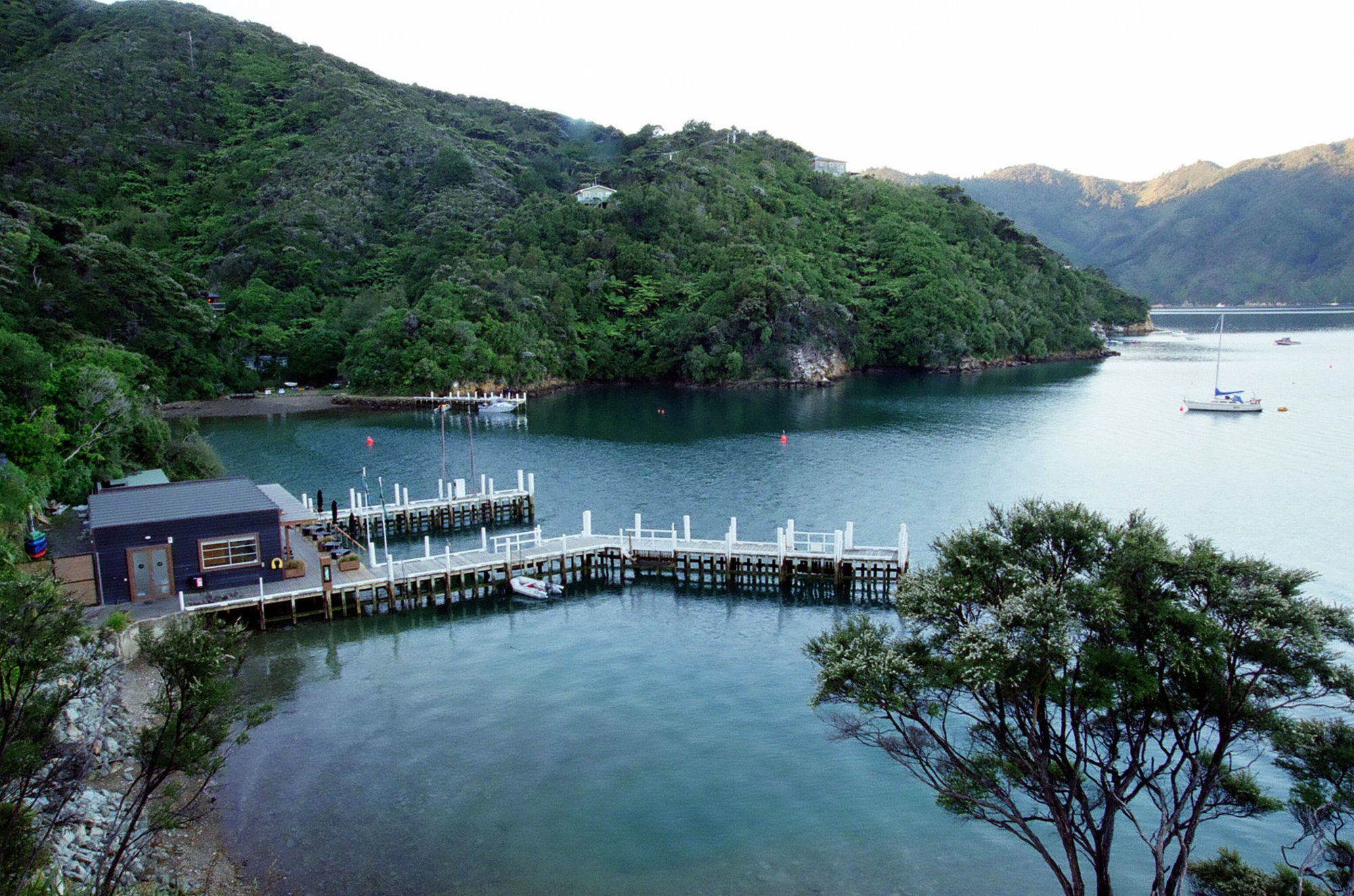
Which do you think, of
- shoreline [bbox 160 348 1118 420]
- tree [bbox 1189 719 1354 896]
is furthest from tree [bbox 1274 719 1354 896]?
shoreline [bbox 160 348 1118 420]

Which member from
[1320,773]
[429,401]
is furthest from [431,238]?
[1320,773]

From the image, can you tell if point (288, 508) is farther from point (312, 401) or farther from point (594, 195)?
point (594, 195)

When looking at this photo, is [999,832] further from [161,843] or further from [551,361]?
[551,361]

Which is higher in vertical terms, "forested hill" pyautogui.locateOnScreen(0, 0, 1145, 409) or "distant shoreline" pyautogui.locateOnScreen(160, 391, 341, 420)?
"forested hill" pyautogui.locateOnScreen(0, 0, 1145, 409)

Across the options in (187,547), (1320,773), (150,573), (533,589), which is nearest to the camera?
(1320,773)

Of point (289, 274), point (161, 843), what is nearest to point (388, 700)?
point (161, 843)

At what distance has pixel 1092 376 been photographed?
109m

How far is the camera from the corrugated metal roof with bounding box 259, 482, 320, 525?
108ft

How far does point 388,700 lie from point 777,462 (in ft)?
124

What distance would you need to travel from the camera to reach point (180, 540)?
30250 millimetres

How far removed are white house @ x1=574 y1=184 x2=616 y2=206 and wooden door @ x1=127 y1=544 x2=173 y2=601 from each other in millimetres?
114622

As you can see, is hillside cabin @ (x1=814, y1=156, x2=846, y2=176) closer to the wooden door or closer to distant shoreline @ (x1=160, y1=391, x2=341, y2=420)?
distant shoreline @ (x1=160, y1=391, x2=341, y2=420)

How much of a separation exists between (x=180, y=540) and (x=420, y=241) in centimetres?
10594

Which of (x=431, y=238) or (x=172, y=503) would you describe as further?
(x=431, y=238)
